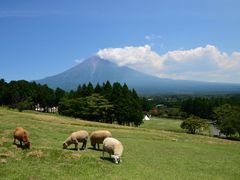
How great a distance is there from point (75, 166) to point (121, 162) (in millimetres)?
4104

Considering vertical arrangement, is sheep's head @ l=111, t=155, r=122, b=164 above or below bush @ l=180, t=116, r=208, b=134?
above

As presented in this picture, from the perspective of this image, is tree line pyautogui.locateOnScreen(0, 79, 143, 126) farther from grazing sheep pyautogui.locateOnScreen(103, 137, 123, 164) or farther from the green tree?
grazing sheep pyautogui.locateOnScreen(103, 137, 123, 164)

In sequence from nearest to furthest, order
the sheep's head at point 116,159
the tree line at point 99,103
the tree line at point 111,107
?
the sheep's head at point 116,159 < the tree line at point 111,107 < the tree line at point 99,103

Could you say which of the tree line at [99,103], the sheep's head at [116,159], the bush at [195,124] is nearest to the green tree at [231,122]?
the bush at [195,124]

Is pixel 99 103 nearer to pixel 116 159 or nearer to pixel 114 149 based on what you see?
pixel 114 149

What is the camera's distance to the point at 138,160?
25.2 metres

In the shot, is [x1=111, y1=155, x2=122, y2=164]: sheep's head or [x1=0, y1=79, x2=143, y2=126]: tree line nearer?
[x1=111, y1=155, x2=122, y2=164]: sheep's head

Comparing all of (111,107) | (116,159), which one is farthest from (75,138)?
(111,107)

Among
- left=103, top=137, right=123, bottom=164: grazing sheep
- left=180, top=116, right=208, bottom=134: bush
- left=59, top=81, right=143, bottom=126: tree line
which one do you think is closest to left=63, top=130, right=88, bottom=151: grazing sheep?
left=103, top=137, right=123, bottom=164: grazing sheep

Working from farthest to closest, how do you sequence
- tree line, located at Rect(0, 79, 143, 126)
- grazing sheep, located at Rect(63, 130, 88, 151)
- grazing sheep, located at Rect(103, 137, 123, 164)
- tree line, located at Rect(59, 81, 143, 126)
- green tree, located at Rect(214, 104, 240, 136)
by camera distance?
tree line, located at Rect(0, 79, 143, 126)
tree line, located at Rect(59, 81, 143, 126)
green tree, located at Rect(214, 104, 240, 136)
grazing sheep, located at Rect(63, 130, 88, 151)
grazing sheep, located at Rect(103, 137, 123, 164)

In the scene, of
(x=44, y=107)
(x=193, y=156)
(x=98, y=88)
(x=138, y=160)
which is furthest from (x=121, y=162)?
(x=44, y=107)

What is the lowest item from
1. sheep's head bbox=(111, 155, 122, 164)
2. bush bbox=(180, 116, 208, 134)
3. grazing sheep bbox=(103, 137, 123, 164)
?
bush bbox=(180, 116, 208, 134)

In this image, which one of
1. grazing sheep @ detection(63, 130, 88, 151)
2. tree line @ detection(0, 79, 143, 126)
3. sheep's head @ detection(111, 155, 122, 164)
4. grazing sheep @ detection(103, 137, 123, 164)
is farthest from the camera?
tree line @ detection(0, 79, 143, 126)

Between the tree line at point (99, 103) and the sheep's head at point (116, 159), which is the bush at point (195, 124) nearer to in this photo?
the tree line at point (99, 103)
